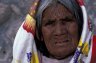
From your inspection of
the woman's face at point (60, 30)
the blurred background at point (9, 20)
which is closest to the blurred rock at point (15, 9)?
the blurred background at point (9, 20)

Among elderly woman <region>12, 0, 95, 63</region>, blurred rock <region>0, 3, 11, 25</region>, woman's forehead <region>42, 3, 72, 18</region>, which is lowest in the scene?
elderly woman <region>12, 0, 95, 63</region>

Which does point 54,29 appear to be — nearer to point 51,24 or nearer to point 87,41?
point 51,24

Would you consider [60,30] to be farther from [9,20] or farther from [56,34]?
[9,20]

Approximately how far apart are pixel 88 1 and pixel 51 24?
1114 mm

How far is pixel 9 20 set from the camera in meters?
Answer: 3.25

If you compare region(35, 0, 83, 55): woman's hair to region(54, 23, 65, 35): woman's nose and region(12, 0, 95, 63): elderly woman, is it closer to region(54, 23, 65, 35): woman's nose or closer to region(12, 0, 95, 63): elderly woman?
region(12, 0, 95, 63): elderly woman

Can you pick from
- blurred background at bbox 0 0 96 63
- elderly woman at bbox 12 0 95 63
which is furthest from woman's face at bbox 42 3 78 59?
blurred background at bbox 0 0 96 63

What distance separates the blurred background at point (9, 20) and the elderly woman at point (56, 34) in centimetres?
95

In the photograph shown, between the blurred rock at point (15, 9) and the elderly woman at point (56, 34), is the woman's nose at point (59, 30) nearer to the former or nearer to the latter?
the elderly woman at point (56, 34)

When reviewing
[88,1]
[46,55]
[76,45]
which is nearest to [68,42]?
[76,45]

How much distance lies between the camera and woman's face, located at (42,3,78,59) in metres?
2.14

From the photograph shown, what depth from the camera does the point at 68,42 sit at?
214 centimetres

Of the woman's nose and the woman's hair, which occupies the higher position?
the woman's hair

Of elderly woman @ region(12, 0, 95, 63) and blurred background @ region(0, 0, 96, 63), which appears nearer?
elderly woman @ region(12, 0, 95, 63)
